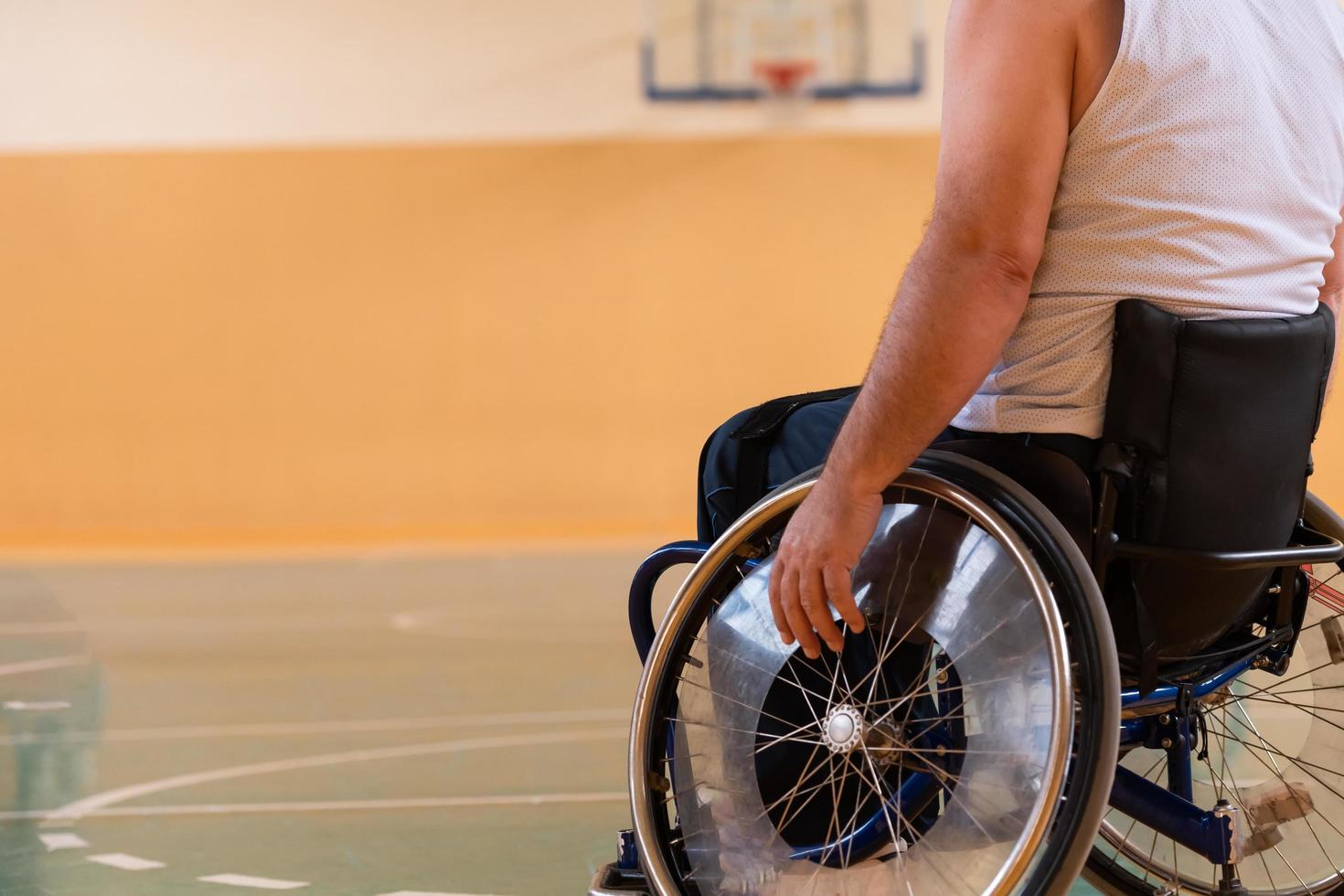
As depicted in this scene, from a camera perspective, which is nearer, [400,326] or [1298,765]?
[1298,765]

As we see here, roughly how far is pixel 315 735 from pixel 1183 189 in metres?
2.11

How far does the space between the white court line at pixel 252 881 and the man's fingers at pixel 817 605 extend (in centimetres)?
105

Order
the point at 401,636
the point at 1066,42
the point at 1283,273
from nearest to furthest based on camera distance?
the point at 1066,42
the point at 1283,273
the point at 401,636

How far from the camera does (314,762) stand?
2.48 metres

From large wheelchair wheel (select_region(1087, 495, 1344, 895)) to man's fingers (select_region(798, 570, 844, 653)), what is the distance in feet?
1.65

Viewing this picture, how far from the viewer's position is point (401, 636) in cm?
363

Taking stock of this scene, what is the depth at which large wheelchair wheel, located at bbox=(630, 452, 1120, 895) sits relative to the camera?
1019mm

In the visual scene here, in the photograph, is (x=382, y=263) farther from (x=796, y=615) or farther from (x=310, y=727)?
(x=796, y=615)

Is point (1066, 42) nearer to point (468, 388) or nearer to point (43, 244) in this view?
point (468, 388)

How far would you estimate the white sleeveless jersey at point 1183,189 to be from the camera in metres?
1.06

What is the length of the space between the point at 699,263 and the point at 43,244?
2.80 m

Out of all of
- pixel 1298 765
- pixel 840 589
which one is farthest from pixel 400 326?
pixel 840 589

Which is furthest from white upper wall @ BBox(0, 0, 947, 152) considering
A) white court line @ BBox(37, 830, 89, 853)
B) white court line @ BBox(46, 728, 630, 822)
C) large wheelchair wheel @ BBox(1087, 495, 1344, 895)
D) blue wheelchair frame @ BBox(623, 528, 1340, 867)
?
blue wheelchair frame @ BBox(623, 528, 1340, 867)

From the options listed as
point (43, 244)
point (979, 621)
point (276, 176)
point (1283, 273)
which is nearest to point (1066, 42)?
point (1283, 273)
